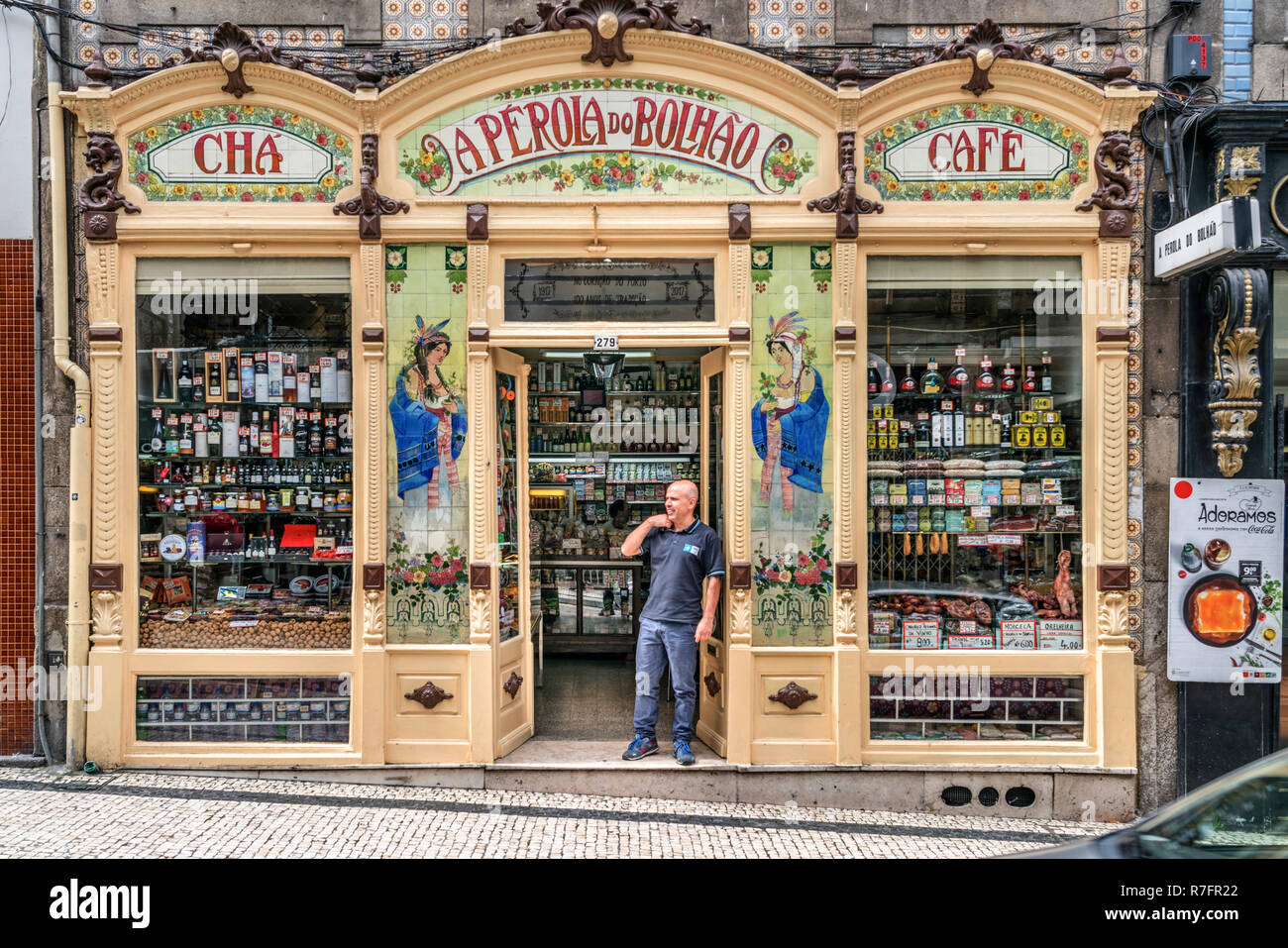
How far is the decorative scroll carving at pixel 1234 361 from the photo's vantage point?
6.18 metres

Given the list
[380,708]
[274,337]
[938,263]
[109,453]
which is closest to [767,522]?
[938,263]

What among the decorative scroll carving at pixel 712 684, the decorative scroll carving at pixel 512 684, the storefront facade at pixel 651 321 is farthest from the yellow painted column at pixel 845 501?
the decorative scroll carving at pixel 512 684

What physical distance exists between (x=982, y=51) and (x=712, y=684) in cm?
491

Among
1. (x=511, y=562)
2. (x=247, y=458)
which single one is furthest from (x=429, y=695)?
(x=247, y=458)

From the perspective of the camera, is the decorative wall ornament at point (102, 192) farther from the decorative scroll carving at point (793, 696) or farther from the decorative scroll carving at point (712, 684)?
the decorative scroll carving at point (793, 696)

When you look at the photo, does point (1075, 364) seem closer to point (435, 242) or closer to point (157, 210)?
point (435, 242)

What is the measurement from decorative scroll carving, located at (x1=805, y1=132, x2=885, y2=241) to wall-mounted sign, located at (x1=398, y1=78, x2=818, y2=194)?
215mm

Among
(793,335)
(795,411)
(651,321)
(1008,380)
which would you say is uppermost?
(651,321)

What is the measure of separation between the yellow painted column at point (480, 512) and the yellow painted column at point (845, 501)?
8.10ft

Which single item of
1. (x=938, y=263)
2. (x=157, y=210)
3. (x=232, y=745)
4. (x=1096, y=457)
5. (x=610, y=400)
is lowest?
(x=232, y=745)

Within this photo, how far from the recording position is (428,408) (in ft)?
21.5

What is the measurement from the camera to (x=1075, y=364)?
6.59 meters

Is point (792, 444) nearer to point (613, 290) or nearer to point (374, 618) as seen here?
point (613, 290)

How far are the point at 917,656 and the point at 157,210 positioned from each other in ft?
20.8
